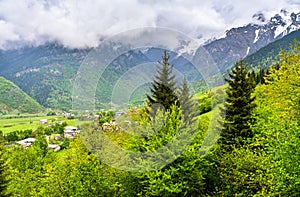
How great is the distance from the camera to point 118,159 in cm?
3603

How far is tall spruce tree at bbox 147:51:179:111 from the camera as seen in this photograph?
127 ft

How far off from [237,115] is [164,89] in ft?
33.8

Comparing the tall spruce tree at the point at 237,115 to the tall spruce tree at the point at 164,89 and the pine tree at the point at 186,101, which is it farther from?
the tall spruce tree at the point at 164,89

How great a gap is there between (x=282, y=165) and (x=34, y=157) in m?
60.4

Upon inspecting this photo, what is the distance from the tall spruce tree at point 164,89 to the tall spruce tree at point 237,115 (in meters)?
7.50

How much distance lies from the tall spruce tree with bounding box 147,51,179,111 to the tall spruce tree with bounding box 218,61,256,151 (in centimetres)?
750

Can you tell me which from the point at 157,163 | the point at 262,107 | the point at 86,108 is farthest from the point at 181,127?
the point at 86,108

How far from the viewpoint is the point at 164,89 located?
39.4 m

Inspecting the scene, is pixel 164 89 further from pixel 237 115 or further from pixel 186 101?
pixel 237 115

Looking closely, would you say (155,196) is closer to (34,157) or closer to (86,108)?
(34,157)

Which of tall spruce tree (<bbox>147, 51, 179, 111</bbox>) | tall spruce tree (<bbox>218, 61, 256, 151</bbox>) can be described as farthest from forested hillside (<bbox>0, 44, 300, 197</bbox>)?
tall spruce tree (<bbox>147, 51, 179, 111</bbox>)

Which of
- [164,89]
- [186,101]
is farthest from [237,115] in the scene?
[164,89]

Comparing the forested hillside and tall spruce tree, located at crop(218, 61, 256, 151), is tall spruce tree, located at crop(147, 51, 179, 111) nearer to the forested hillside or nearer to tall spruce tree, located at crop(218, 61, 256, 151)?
the forested hillside

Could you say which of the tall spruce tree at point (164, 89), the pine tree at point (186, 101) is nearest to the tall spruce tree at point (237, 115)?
the pine tree at point (186, 101)
